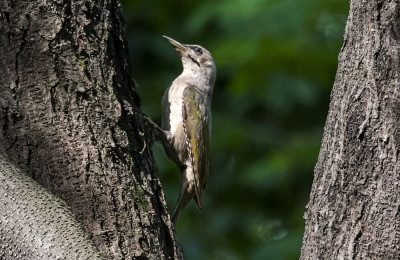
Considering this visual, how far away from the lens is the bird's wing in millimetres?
6332

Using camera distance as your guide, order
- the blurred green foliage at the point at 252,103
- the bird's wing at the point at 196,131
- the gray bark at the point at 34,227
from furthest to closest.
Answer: the blurred green foliage at the point at 252,103, the bird's wing at the point at 196,131, the gray bark at the point at 34,227

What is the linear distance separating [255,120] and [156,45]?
1.58 m

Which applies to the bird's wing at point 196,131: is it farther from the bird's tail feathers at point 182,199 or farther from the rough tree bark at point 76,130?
the rough tree bark at point 76,130

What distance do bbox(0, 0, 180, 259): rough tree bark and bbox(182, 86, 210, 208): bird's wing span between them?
9.60 ft

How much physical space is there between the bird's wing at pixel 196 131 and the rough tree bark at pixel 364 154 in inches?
117

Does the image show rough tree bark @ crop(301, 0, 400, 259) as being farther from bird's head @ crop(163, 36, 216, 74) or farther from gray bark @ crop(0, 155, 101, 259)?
bird's head @ crop(163, 36, 216, 74)

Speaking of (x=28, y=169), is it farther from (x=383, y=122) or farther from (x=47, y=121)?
(x=383, y=122)

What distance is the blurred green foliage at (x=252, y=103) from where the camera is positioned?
821cm

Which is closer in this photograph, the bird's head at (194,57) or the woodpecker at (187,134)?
the woodpecker at (187,134)

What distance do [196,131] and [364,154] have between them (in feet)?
10.8

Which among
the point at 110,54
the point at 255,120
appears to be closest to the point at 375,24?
the point at 110,54

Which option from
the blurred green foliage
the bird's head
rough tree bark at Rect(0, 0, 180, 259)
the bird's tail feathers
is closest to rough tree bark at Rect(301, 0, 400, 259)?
rough tree bark at Rect(0, 0, 180, 259)

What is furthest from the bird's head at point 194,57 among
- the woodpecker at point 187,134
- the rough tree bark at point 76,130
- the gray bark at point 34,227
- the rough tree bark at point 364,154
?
the gray bark at point 34,227

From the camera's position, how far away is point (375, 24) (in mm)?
3270
